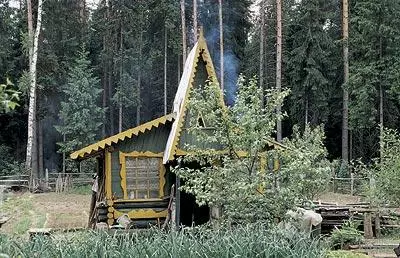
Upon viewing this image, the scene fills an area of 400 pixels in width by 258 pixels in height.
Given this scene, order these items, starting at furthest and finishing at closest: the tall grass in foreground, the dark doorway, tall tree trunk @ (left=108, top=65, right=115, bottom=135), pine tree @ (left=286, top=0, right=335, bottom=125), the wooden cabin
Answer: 1. tall tree trunk @ (left=108, top=65, right=115, bottom=135)
2. pine tree @ (left=286, top=0, right=335, bottom=125)
3. the dark doorway
4. the wooden cabin
5. the tall grass in foreground

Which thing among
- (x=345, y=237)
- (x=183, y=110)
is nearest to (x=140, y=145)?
(x=183, y=110)

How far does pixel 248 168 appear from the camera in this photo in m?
9.73

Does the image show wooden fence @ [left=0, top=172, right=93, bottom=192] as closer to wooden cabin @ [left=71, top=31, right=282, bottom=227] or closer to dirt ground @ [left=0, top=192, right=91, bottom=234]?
dirt ground @ [left=0, top=192, right=91, bottom=234]

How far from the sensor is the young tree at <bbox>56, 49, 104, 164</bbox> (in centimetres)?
3278

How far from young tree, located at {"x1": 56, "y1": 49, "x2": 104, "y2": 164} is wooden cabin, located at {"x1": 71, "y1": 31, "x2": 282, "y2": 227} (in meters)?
18.4

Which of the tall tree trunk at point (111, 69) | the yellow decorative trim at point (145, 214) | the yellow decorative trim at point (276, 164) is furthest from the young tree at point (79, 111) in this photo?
the yellow decorative trim at point (276, 164)

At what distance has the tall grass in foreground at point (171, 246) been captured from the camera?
16.9 feet

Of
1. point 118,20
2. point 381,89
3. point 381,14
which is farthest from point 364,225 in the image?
point 118,20

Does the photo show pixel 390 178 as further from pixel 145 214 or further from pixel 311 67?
pixel 311 67

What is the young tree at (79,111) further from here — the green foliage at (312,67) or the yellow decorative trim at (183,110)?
the yellow decorative trim at (183,110)

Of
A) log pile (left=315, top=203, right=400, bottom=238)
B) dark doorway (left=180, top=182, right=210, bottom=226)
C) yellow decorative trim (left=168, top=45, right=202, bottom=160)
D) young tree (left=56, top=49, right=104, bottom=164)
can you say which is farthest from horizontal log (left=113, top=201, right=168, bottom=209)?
young tree (left=56, top=49, right=104, bottom=164)

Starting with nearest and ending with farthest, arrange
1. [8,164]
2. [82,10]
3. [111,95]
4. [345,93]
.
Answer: [345,93], [8,164], [111,95], [82,10]

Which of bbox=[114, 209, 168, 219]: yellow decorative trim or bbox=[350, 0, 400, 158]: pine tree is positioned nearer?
bbox=[114, 209, 168, 219]: yellow decorative trim

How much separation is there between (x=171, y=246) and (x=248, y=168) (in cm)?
463
